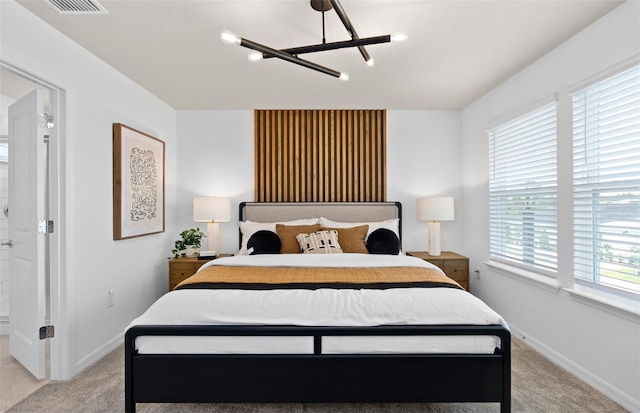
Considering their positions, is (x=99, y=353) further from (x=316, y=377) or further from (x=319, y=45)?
(x=319, y=45)

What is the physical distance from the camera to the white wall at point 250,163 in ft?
14.5

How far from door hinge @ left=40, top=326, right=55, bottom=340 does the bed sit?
1.11 meters

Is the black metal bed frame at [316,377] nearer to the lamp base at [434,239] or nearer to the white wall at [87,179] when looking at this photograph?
the white wall at [87,179]

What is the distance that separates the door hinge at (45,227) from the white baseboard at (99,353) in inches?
41.4

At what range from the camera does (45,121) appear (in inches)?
96.4

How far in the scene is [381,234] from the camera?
12.2 ft

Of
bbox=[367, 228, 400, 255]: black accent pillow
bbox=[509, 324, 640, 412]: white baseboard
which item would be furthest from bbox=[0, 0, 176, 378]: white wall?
bbox=[509, 324, 640, 412]: white baseboard

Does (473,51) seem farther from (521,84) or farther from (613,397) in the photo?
(613,397)

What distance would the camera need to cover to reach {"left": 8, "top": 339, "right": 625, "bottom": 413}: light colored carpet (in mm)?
2070

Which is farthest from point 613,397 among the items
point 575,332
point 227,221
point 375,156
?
point 227,221

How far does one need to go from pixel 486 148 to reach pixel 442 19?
2.02 metres

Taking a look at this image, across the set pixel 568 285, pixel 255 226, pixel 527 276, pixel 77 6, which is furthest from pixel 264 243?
pixel 568 285

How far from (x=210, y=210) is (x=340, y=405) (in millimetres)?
2654

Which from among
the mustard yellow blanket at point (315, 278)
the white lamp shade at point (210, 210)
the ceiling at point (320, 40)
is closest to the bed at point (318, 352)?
the mustard yellow blanket at point (315, 278)
